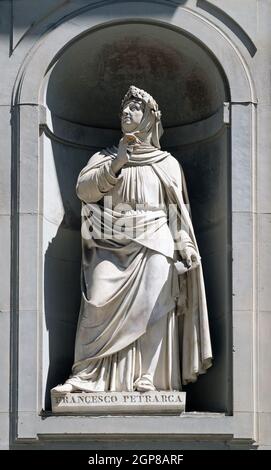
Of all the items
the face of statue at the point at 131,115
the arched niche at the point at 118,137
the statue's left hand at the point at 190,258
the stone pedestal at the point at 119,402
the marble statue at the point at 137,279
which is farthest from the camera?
the face of statue at the point at 131,115

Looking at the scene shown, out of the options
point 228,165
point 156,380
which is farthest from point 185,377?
point 228,165

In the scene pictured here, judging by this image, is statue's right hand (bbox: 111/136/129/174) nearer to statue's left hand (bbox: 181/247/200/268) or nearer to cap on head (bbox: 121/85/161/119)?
cap on head (bbox: 121/85/161/119)

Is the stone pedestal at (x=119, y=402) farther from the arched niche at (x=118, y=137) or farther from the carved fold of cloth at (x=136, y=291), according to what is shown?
the arched niche at (x=118, y=137)

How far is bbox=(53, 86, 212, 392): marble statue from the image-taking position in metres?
26.8

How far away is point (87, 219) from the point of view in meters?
27.2

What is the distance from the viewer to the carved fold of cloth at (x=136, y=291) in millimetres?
26766

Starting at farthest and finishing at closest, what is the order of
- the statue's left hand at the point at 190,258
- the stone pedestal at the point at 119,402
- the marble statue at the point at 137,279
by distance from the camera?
the statue's left hand at the point at 190,258 < the marble statue at the point at 137,279 < the stone pedestal at the point at 119,402

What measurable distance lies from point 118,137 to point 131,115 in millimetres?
922

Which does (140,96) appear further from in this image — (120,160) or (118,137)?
(118,137)

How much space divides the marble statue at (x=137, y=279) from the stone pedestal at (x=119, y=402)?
112 millimetres

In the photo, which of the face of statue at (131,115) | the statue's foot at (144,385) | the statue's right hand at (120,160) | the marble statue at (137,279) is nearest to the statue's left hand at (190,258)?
the marble statue at (137,279)

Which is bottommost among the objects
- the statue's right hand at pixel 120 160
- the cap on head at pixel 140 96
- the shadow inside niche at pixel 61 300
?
the shadow inside niche at pixel 61 300
